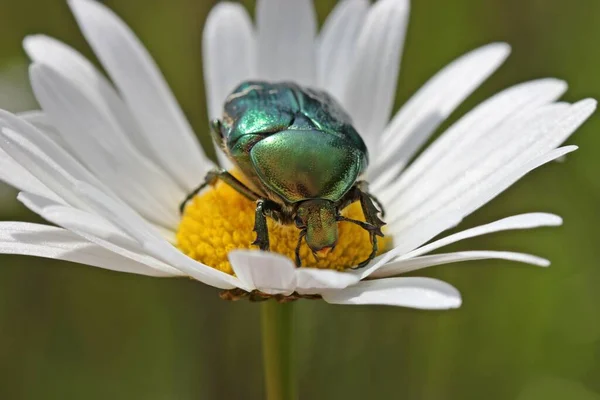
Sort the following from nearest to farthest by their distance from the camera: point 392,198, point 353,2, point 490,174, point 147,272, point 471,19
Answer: point 147,272
point 490,174
point 392,198
point 353,2
point 471,19

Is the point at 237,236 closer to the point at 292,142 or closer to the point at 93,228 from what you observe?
the point at 292,142

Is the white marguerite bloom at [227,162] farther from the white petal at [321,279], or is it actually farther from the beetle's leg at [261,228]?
the beetle's leg at [261,228]

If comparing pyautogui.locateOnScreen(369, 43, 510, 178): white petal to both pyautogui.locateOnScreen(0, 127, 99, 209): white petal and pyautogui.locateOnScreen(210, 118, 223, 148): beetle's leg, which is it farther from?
pyautogui.locateOnScreen(0, 127, 99, 209): white petal

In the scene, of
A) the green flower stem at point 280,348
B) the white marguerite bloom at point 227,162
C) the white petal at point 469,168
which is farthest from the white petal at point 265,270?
the white petal at point 469,168

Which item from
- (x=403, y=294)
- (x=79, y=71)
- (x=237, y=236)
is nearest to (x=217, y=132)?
(x=237, y=236)

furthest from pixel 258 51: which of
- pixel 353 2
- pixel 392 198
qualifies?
pixel 392 198

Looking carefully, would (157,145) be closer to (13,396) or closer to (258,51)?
(258,51)

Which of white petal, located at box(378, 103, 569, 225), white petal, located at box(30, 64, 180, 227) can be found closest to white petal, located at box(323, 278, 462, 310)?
white petal, located at box(378, 103, 569, 225)
